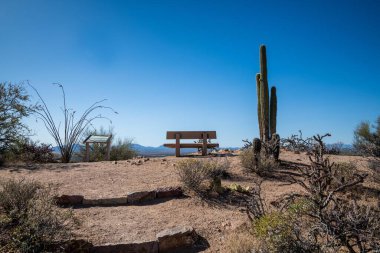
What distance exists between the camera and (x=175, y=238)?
4320 mm

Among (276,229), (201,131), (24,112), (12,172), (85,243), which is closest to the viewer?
(276,229)

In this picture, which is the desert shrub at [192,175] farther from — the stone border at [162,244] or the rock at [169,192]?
the stone border at [162,244]

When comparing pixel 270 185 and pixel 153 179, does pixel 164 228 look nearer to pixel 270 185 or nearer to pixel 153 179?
pixel 153 179

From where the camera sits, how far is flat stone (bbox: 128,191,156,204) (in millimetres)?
6027

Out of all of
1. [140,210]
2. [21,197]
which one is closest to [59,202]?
[21,197]

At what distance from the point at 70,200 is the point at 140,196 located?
1421mm

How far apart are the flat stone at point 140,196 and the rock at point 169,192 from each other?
127 millimetres

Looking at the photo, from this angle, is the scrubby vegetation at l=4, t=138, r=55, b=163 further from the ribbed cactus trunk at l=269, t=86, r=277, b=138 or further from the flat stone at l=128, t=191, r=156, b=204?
the ribbed cactus trunk at l=269, t=86, r=277, b=138

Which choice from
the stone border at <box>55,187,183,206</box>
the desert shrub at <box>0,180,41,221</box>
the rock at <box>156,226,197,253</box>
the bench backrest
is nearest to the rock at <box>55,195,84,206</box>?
the stone border at <box>55,187,183,206</box>

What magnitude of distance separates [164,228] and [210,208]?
1323 mm

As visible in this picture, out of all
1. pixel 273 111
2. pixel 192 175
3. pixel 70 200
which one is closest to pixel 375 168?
pixel 273 111

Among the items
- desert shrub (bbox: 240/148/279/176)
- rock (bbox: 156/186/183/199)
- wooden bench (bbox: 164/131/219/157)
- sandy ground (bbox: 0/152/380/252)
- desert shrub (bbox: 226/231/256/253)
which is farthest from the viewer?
wooden bench (bbox: 164/131/219/157)

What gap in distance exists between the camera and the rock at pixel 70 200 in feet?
18.6

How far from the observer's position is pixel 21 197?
4.62 metres
